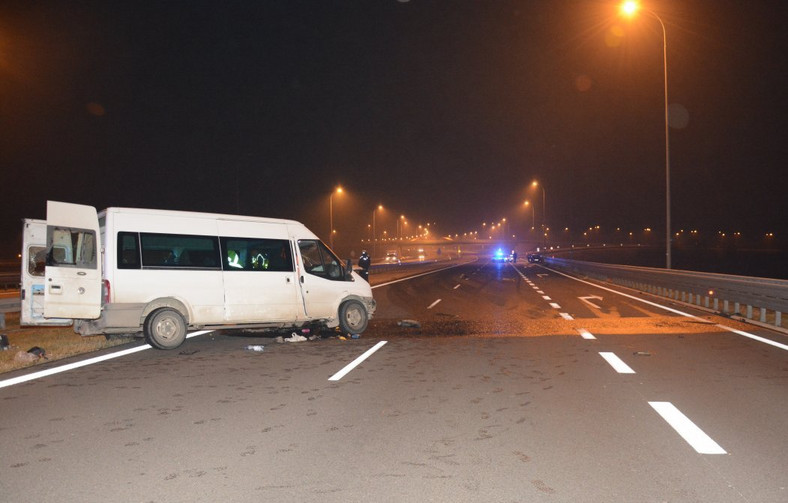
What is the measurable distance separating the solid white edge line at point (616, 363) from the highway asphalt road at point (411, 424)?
0.10 feet

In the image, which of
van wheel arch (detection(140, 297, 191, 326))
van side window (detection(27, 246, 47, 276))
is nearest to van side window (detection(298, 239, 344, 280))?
van wheel arch (detection(140, 297, 191, 326))

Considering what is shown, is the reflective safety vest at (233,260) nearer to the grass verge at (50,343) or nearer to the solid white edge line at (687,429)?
the grass verge at (50,343)

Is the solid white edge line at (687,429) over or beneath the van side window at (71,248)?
beneath

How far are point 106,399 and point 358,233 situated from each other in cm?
11721

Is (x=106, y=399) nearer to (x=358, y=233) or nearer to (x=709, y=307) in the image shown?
(x=709, y=307)

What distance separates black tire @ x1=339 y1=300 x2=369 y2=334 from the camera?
1247 centimetres

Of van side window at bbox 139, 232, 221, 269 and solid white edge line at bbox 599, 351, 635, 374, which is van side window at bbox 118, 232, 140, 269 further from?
solid white edge line at bbox 599, 351, 635, 374

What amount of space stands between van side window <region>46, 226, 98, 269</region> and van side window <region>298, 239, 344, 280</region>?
373cm

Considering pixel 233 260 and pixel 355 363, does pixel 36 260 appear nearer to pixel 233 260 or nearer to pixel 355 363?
pixel 233 260

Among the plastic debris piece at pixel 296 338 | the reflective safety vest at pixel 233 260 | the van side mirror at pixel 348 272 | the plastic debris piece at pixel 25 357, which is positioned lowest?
the plastic debris piece at pixel 296 338

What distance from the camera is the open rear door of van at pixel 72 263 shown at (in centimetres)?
967

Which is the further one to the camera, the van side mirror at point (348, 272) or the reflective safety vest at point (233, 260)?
the van side mirror at point (348, 272)

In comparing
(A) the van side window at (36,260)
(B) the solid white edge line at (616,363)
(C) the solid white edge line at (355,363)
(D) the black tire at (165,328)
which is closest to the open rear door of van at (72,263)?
(D) the black tire at (165,328)

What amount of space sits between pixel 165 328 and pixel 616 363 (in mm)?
7552
